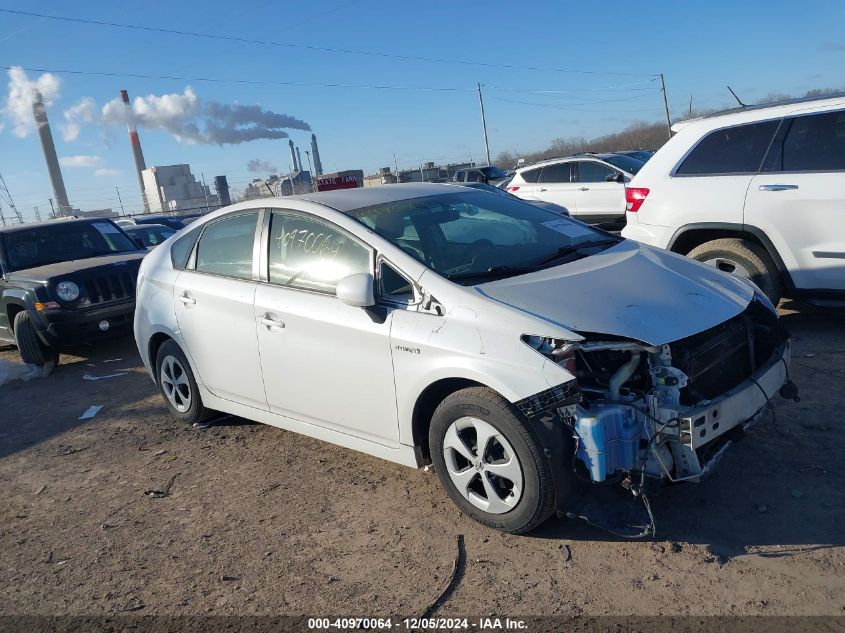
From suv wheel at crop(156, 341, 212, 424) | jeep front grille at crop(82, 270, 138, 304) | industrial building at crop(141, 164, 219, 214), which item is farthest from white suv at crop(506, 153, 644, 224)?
industrial building at crop(141, 164, 219, 214)

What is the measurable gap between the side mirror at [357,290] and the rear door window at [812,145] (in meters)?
4.08

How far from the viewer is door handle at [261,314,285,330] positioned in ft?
14.0

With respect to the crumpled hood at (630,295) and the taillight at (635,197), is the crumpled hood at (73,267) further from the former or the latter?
the crumpled hood at (630,295)

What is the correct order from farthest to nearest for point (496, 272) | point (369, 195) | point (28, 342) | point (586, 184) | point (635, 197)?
1. point (586, 184)
2. point (28, 342)
3. point (635, 197)
4. point (369, 195)
5. point (496, 272)

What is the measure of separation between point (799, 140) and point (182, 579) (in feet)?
18.5

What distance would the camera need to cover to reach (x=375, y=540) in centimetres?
359

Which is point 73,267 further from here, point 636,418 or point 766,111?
point 766,111

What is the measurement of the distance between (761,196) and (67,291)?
7344 mm

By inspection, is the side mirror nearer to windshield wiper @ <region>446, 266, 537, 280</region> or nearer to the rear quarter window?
windshield wiper @ <region>446, 266, 537, 280</region>

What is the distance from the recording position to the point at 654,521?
11.0 ft

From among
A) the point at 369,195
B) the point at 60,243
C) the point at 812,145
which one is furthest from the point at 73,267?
the point at 812,145

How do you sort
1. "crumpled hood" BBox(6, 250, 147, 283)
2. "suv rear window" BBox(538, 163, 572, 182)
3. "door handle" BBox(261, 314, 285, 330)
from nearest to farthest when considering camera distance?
"door handle" BBox(261, 314, 285, 330) < "crumpled hood" BBox(6, 250, 147, 283) < "suv rear window" BBox(538, 163, 572, 182)

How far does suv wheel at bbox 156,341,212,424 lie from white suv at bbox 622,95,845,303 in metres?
4.34

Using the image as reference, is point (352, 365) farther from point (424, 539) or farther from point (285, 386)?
point (424, 539)
